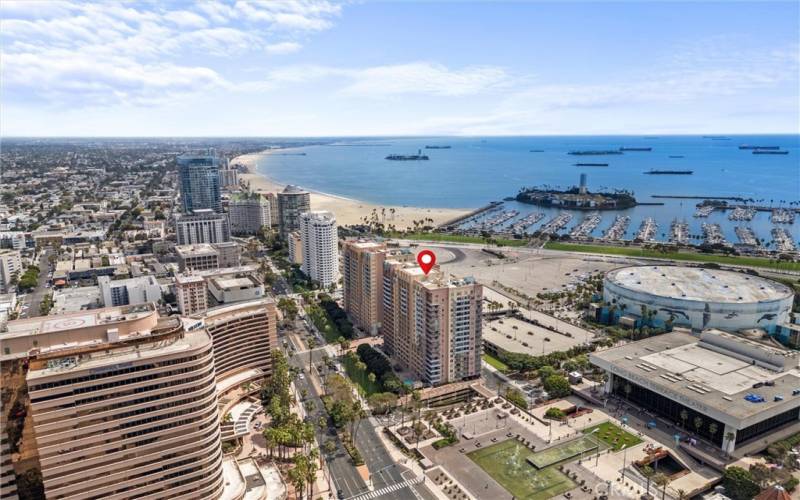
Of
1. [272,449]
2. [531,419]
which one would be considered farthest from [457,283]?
[272,449]

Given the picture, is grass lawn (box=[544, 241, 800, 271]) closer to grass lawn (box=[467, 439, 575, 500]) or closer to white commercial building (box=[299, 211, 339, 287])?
white commercial building (box=[299, 211, 339, 287])

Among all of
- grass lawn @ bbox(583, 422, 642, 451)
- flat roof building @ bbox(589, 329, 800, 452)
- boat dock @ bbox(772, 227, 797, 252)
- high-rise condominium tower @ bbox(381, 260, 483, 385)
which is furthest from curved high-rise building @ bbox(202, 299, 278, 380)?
boat dock @ bbox(772, 227, 797, 252)

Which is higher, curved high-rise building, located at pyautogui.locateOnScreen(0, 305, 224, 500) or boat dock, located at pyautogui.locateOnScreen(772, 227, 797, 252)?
curved high-rise building, located at pyautogui.locateOnScreen(0, 305, 224, 500)

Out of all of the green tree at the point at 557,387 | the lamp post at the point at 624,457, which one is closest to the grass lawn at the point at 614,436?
the lamp post at the point at 624,457

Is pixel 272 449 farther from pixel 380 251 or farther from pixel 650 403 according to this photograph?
pixel 650 403

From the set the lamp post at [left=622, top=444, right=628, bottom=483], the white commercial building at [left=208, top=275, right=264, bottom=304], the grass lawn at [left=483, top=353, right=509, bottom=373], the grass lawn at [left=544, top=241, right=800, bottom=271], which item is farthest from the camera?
the grass lawn at [left=544, top=241, right=800, bottom=271]

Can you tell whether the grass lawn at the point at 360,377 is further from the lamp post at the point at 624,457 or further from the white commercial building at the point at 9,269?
the white commercial building at the point at 9,269

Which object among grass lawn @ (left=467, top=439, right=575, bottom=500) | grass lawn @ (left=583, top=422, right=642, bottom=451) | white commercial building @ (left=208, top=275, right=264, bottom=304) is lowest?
grass lawn @ (left=467, top=439, right=575, bottom=500)
